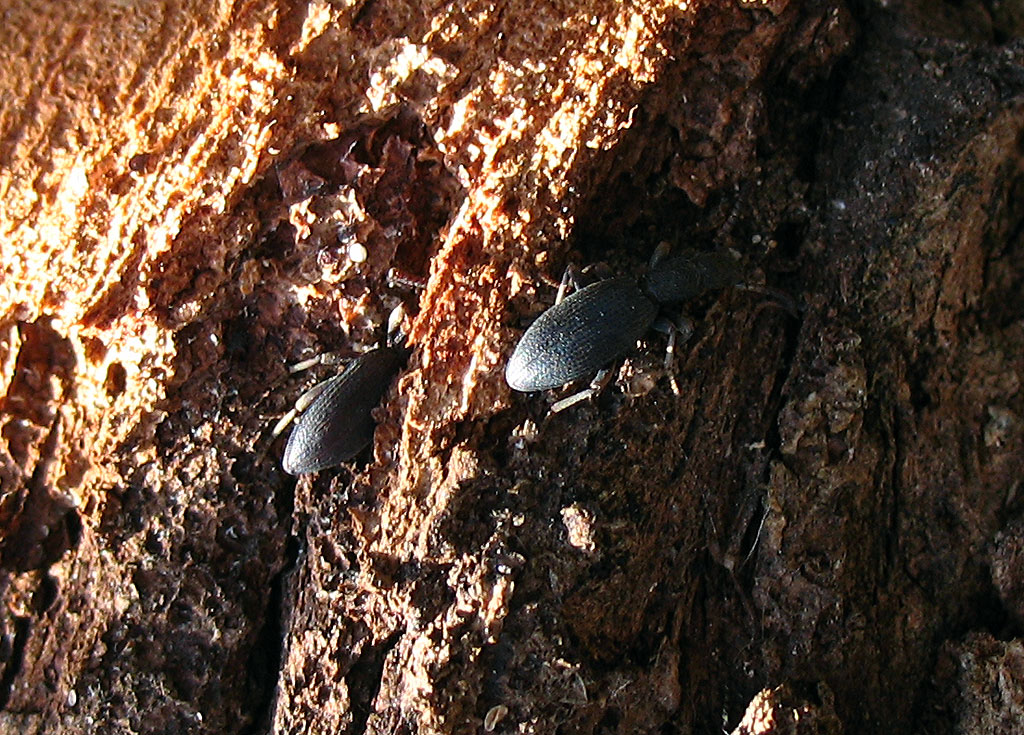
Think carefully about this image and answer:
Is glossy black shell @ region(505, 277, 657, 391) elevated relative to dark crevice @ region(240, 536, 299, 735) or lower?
elevated

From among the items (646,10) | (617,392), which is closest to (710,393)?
(617,392)

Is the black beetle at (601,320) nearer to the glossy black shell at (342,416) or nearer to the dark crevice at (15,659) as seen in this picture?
the glossy black shell at (342,416)

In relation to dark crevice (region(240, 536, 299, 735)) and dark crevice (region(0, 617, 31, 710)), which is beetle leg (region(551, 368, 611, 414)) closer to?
dark crevice (region(240, 536, 299, 735))

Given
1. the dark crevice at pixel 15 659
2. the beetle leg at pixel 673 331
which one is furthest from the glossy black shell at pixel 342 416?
the dark crevice at pixel 15 659

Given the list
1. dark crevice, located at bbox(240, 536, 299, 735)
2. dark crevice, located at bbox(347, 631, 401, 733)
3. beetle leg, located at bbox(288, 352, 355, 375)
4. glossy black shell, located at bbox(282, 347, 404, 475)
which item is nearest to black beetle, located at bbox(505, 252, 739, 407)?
glossy black shell, located at bbox(282, 347, 404, 475)

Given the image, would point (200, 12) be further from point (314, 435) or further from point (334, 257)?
point (314, 435)

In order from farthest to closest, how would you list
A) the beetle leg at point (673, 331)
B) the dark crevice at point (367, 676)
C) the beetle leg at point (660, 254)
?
1. the beetle leg at point (660, 254)
2. the beetle leg at point (673, 331)
3. the dark crevice at point (367, 676)
